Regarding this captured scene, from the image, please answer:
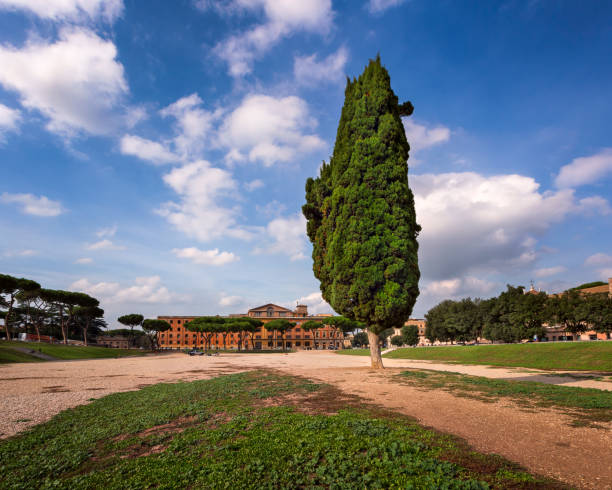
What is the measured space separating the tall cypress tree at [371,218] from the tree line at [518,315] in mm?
43420

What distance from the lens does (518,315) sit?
178 feet

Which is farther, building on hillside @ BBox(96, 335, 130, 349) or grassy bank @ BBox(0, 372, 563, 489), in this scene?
building on hillside @ BBox(96, 335, 130, 349)

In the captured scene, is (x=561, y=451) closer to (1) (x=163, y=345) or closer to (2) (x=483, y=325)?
(2) (x=483, y=325)

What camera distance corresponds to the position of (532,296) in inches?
2148

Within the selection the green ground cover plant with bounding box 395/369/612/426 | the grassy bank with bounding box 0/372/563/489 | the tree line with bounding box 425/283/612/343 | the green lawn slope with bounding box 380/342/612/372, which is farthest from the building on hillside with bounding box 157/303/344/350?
the grassy bank with bounding box 0/372/563/489

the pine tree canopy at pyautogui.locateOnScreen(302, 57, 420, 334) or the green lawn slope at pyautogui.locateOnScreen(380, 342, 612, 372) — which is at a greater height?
the pine tree canopy at pyautogui.locateOnScreen(302, 57, 420, 334)

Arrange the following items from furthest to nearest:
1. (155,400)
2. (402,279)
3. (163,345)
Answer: (163,345) → (402,279) → (155,400)

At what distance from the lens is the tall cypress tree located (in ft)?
60.2

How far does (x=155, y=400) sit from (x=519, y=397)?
1290 centimetres

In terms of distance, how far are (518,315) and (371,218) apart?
4917 cm

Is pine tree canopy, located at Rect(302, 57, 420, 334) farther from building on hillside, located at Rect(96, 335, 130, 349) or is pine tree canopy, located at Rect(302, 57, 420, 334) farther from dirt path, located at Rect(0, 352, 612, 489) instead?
building on hillside, located at Rect(96, 335, 130, 349)

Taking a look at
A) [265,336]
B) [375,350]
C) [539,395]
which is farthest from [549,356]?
[265,336]

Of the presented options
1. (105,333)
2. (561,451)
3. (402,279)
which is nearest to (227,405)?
(561,451)

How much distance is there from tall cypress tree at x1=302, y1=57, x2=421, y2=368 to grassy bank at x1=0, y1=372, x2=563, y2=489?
937 centimetres
